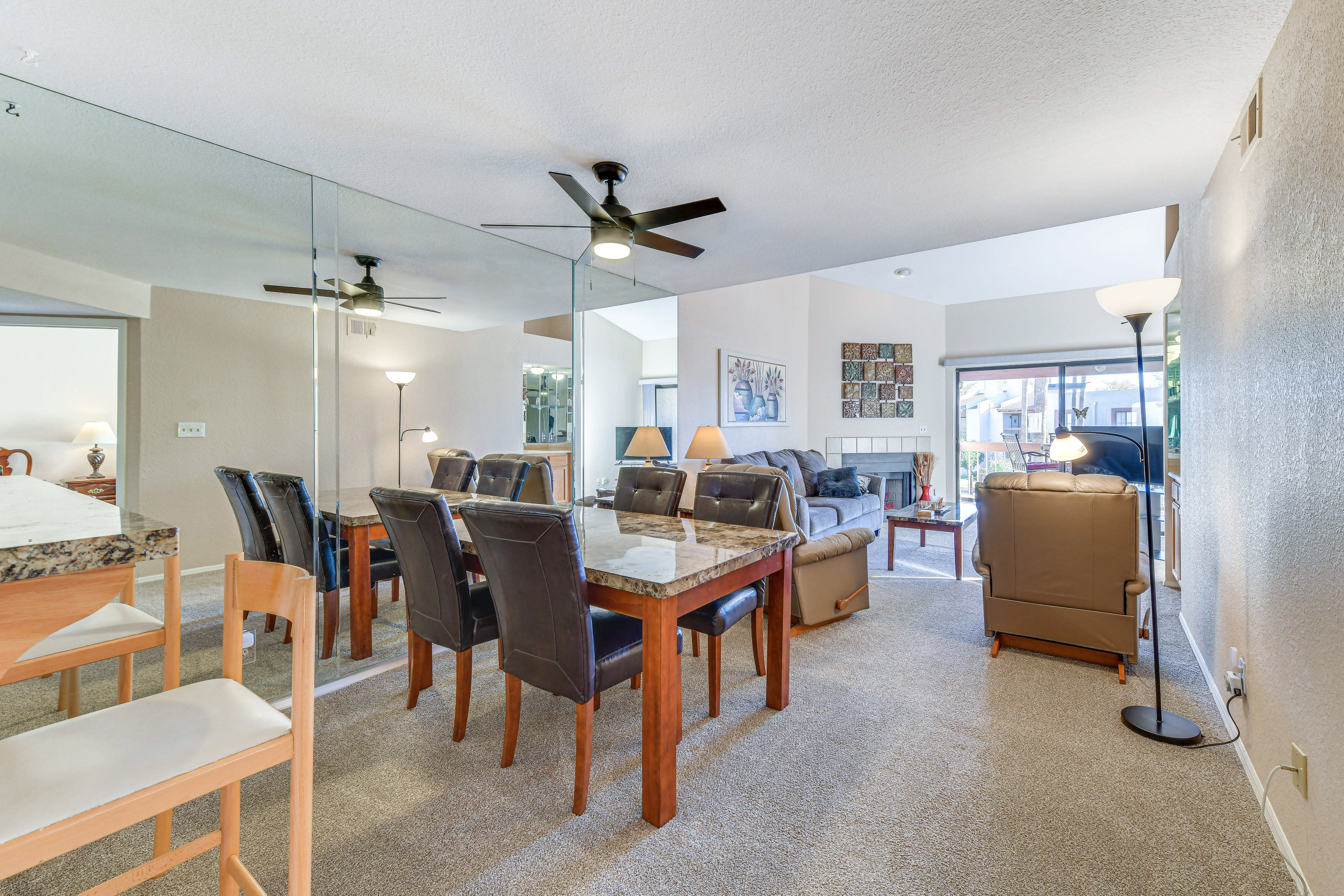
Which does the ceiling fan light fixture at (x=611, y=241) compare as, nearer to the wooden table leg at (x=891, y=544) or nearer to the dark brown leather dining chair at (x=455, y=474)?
the dark brown leather dining chair at (x=455, y=474)

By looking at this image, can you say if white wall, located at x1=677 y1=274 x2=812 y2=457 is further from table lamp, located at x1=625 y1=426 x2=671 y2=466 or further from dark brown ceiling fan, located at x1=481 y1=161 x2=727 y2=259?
dark brown ceiling fan, located at x1=481 y1=161 x2=727 y2=259

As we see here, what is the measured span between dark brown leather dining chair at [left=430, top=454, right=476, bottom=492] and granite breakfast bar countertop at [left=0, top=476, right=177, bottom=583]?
2083mm

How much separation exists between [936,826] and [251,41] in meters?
3.14

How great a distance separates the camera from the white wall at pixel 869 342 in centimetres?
721

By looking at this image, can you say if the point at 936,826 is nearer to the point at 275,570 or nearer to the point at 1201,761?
the point at 1201,761

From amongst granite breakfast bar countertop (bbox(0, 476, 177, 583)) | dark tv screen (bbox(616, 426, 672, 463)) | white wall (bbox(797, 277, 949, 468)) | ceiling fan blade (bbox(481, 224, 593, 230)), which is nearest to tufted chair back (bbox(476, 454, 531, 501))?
dark tv screen (bbox(616, 426, 672, 463))

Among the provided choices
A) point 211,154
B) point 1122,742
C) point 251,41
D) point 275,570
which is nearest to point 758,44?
point 251,41

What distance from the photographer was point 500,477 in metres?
3.36

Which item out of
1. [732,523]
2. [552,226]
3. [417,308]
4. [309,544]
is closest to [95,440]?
[309,544]

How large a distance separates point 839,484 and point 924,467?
1900 mm

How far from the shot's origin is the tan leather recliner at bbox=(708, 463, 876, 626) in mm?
3100

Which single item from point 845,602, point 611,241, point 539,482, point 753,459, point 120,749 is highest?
point 611,241

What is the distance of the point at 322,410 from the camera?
2.76 m

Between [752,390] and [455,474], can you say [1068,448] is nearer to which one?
[455,474]
